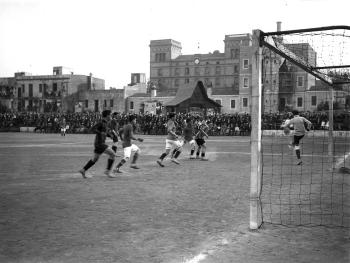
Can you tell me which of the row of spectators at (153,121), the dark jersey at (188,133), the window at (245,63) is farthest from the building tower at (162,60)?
the dark jersey at (188,133)

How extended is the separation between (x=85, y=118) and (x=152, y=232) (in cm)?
3928

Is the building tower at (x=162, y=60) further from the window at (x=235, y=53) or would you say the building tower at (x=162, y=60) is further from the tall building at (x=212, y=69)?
the window at (x=235, y=53)

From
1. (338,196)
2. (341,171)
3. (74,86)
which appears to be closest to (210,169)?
(341,171)

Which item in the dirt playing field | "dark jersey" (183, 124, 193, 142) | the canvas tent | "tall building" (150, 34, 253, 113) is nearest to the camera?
the dirt playing field

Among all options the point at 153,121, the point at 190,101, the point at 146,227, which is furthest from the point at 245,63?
the point at 146,227

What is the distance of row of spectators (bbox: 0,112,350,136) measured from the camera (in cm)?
3356

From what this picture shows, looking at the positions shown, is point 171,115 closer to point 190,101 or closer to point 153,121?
point 153,121

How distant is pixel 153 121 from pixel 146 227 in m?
34.9

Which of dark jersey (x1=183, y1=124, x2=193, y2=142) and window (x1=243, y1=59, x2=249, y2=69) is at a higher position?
window (x1=243, y1=59, x2=249, y2=69)

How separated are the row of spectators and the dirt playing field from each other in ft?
78.9

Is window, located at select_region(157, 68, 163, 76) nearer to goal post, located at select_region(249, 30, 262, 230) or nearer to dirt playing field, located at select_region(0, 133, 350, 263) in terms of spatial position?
dirt playing field, located at select_region(0, 133, 350, 263)

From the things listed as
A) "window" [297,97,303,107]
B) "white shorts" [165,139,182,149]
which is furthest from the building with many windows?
"white shorts" [165,139,182,149]

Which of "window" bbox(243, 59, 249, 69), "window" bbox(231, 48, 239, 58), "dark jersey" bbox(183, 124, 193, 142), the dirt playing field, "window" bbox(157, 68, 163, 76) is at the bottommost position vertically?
the dirt playing field

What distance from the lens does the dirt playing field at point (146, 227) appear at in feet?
14.0
